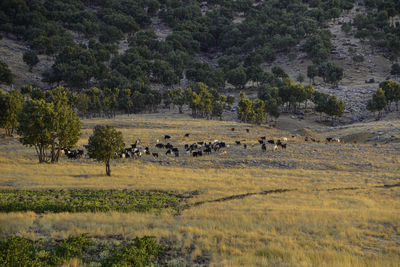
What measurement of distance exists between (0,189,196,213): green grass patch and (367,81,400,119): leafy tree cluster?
82.7 m

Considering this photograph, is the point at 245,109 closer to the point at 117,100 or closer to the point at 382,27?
the point at 117,100

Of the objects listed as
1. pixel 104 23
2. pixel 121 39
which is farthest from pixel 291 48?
pixel 104 23

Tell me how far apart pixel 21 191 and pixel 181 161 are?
2173 cm

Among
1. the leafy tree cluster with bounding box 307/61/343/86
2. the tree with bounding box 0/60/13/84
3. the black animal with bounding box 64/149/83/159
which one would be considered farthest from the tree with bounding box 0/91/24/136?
the leafy tree cluster with bounding box 307/61/343/86

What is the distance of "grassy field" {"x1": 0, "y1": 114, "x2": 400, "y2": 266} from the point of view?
45.6ft

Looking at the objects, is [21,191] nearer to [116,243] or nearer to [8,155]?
[116,243]

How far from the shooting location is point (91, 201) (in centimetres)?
2336

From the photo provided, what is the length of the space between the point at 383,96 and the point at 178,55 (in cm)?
8824

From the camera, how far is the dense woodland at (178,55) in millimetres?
103500

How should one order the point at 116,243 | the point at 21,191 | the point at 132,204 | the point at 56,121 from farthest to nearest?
1. the point at 56,121
2. the point at 21,191
3. the point at 132,204
4. the point at 116,243

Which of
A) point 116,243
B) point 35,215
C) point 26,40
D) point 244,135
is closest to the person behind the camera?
point 116,243

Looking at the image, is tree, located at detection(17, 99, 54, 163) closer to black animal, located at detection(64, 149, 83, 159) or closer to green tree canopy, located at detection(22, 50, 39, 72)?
black animal, located at detection(64, 149, 83, 159)

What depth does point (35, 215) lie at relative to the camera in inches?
746

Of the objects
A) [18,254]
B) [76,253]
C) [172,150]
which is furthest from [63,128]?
[18,254]
